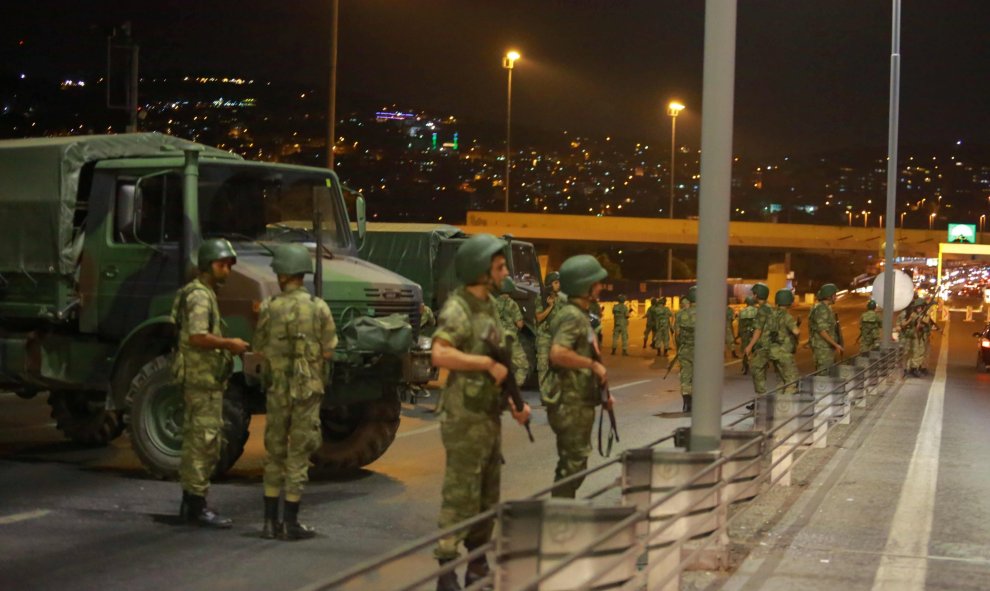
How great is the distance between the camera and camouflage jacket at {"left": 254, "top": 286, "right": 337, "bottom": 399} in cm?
897

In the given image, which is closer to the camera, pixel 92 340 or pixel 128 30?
pixel 92 340

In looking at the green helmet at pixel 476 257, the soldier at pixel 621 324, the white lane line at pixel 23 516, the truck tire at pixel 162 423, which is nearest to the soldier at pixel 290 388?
the white lane line at pixel 23 516

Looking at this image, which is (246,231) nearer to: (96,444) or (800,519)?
(96,444)

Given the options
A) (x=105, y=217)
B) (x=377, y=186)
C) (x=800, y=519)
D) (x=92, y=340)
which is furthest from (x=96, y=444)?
(x=377, y=186)

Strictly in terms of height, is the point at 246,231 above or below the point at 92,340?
above

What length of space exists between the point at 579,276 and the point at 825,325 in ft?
45.5

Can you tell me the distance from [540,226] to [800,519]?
65.2 metres

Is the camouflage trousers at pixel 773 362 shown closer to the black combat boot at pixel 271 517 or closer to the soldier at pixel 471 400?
the black combat boot at pixel 271 517

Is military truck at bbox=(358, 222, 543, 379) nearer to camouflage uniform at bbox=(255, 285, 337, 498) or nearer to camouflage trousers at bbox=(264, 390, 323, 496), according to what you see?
camouflage uniform at bbox=(255, 285, 337, 498)

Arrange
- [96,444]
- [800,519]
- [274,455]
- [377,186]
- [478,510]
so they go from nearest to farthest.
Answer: [478,510] < [274,455] < [800,519] < [96,444] < [377,186]

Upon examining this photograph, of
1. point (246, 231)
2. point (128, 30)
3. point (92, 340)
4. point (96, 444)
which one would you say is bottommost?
point (96, 444)

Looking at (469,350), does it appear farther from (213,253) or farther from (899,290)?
(899,290)

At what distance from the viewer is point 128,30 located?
20.0 metres

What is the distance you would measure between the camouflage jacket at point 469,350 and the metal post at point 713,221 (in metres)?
1.95
